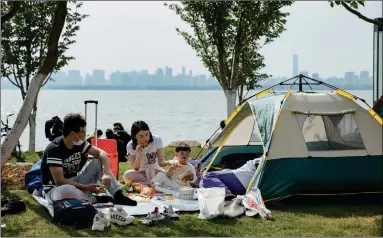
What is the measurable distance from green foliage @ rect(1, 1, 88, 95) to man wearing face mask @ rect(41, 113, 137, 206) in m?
8.09

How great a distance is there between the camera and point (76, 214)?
5.11m

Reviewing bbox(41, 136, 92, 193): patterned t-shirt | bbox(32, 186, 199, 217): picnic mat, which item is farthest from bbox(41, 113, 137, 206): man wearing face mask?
bbox(32, 186, 199, 217): picnic mat

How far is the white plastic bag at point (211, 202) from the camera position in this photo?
548 cm

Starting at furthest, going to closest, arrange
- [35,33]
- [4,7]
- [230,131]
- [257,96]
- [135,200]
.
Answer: [35,33] → [4,7] → [230,131] → [257,96] → [135,200]

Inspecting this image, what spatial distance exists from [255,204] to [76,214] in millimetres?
1863

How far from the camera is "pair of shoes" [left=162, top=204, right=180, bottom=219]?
17.7 feet

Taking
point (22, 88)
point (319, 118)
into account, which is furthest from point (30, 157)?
Result: point (319, 118)

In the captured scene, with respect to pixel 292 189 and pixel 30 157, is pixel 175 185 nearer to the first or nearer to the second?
pixel 292 189

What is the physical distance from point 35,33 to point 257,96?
8177 millimetres

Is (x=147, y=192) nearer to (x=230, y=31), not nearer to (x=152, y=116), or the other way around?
(x=230, y=31)

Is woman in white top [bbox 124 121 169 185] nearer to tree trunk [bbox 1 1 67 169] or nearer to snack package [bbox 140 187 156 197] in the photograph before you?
snack package [bbox 140 187 156 197]

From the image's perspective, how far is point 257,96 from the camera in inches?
300

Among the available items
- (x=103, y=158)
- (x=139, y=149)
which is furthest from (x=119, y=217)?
(x=139, y=149)

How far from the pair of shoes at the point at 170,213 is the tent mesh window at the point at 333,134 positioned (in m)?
2.00
